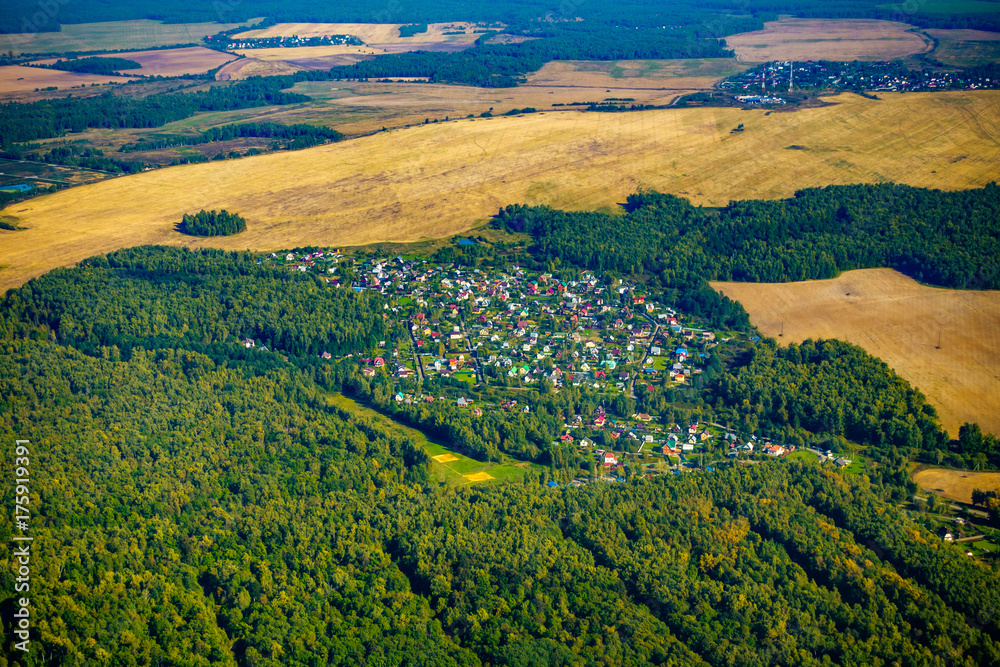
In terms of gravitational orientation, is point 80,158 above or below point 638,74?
below

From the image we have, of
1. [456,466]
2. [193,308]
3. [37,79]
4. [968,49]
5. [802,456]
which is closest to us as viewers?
[456,466]

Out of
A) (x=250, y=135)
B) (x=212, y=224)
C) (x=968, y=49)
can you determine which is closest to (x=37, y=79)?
(x=250, y=135)

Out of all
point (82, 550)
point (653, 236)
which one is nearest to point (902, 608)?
point (82, 550)

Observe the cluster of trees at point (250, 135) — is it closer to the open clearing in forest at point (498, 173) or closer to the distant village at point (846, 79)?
the open clearing in forest at point (498, 173)

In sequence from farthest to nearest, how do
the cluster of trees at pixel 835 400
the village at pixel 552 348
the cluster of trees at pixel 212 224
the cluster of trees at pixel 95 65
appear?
1. the cluster of trees at pixel 95 65
2. the cluster of trees at pixel 212 224
3. the cluster of trees at pixel 835 400
4. the village at pixel 552 348

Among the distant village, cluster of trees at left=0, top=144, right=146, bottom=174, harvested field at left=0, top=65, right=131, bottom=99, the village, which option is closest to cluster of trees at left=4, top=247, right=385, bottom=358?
the village

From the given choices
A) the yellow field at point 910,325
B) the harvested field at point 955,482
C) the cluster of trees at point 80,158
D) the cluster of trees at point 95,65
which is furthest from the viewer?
the cluster of trees at point 95,65

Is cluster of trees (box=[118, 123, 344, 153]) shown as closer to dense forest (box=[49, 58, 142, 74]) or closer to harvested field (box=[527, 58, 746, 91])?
harvested field (box=[527, 58, 746, 91])

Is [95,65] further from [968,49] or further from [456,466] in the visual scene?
[968,49]

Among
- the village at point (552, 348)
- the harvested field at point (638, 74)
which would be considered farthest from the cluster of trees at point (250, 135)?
the harvested field at point (638, 74)
